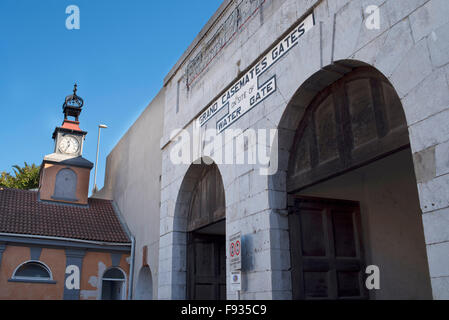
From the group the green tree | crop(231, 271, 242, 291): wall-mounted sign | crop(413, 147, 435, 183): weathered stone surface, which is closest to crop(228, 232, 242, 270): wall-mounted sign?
crop(231, 271, 242, 291): wall-mounted sign

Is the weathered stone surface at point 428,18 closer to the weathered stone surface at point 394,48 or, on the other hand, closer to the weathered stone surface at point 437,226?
the weathered stone surface at point 394,48

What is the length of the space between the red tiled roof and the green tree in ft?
30.8

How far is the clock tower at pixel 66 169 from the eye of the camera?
672 inches

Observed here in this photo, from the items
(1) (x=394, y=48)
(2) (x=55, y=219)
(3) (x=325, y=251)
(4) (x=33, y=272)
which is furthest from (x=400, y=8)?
(2) (x=55, y=219)

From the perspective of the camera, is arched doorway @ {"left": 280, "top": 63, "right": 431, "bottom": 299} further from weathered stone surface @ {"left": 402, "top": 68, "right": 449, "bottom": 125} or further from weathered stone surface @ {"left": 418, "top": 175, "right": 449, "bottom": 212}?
weathered stone surface @ {"left": 418, "top": 175, "right": 449, "bottom": 212}

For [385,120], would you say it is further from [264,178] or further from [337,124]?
[264,178]

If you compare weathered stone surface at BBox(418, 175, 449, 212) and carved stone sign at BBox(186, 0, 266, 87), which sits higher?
carved stone sign at BBox(186, 0, 266, 87)

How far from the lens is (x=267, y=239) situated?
6.54 meters

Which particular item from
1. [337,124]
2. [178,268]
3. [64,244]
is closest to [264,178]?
[337,124]

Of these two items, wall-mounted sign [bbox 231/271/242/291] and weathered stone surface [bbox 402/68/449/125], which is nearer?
weathered stone surface [bbox 402/68/449/125]

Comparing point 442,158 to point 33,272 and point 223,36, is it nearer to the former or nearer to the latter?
point 223,36

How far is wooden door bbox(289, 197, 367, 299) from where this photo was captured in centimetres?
656

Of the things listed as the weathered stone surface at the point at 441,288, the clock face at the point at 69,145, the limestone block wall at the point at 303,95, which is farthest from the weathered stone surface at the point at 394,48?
the clock face at the point at 69,145
